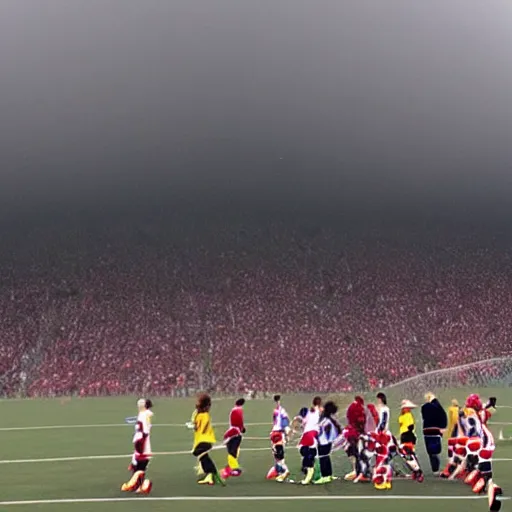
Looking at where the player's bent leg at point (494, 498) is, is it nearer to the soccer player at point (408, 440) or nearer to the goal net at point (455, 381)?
the soccer player at point (408, 440)

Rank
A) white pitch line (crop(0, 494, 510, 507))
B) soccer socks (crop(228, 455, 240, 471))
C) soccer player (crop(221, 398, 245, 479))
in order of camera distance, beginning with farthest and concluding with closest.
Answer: soccer socks (crop(228, 455, 240, 471)) → soccer player (crop(221, 398, 245, 479)) → white pitch line (crop(0, 494, 510, 507))

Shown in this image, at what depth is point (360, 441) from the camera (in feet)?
50.8

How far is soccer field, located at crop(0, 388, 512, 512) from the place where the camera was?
13.6 metres

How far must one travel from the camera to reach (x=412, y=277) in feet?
200

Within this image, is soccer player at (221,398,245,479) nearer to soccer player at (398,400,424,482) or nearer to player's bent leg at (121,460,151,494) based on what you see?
player's bent leg at (121,460,151,494)

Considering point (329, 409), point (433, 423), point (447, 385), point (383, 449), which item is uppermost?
point (447, 385)

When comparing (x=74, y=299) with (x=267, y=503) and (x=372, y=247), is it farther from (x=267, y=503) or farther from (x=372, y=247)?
(x=267, y=503)

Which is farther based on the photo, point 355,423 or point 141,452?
point 355,423

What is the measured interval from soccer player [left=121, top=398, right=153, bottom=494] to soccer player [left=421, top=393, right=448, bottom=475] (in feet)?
15.5

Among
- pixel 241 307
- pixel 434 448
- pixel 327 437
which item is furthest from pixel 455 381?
pixel 241 307

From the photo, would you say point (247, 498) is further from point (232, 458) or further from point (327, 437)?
point (232, 458)

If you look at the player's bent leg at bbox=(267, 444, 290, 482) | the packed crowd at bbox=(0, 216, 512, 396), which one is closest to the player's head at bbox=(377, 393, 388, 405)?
the player's bent leg at bbox=(267, 444, 290, 482)

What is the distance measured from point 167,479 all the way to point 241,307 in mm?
40108

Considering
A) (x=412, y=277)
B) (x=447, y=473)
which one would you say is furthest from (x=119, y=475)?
(x=412, y=277)
